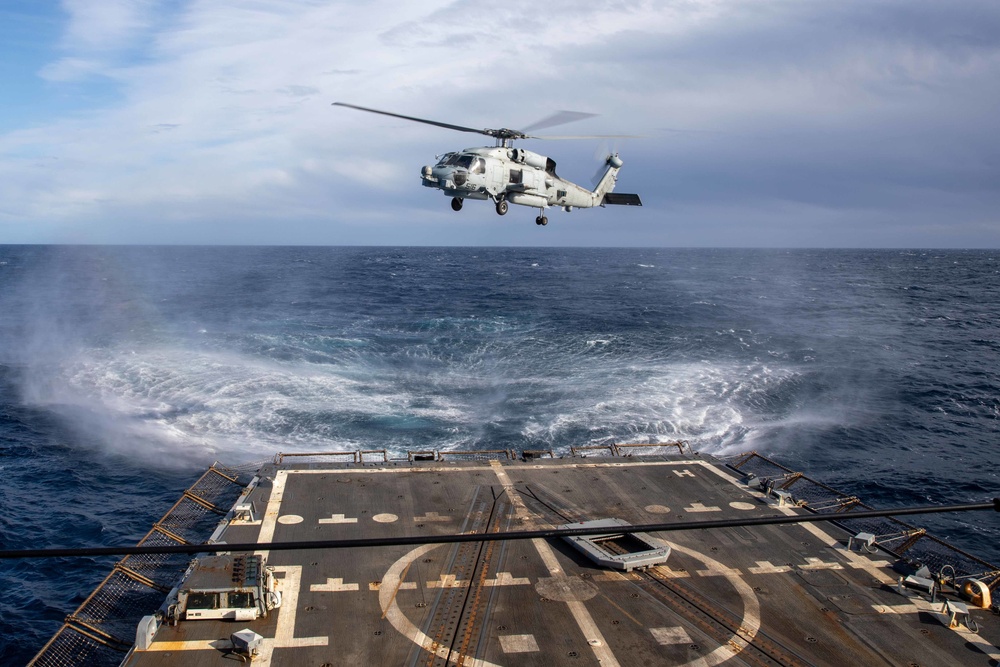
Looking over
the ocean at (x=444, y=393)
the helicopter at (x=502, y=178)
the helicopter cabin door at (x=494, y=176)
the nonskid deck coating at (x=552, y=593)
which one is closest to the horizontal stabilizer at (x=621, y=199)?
the helicopter at (x=502, y=178)

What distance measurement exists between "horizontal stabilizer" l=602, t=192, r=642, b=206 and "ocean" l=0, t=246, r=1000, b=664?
52.5 ft

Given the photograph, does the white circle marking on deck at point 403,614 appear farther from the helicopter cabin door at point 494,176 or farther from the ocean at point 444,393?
the ocean at point 444,393

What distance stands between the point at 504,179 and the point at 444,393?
90.4ft

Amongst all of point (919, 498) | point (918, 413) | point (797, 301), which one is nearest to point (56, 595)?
point (919, 498)

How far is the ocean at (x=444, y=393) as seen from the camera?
38.7 m

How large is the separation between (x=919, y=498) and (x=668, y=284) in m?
90.0

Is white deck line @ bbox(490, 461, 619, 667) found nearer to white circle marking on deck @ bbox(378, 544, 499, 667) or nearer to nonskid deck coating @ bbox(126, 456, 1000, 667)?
nonskid deck coating @ bbox(126, 456, 1000, 667)

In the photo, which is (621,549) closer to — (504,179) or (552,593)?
(552,593)

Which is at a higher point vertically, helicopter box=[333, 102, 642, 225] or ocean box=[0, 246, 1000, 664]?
helicopter box=[333, 102, 642, 225]

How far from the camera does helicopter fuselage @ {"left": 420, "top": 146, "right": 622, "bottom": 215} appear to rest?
27.0 meters

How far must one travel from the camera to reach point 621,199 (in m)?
34.7

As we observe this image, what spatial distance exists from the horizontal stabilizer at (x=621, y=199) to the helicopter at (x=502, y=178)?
47 millimetres

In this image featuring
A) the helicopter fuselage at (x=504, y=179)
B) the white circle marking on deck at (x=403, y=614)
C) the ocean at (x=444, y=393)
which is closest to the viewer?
the white circle marking on deck at (x=403, y=614)

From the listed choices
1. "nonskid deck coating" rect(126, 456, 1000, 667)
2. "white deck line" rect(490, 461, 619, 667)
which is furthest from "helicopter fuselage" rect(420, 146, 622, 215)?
"white deck line" rect(490, 461, 619, 667)
